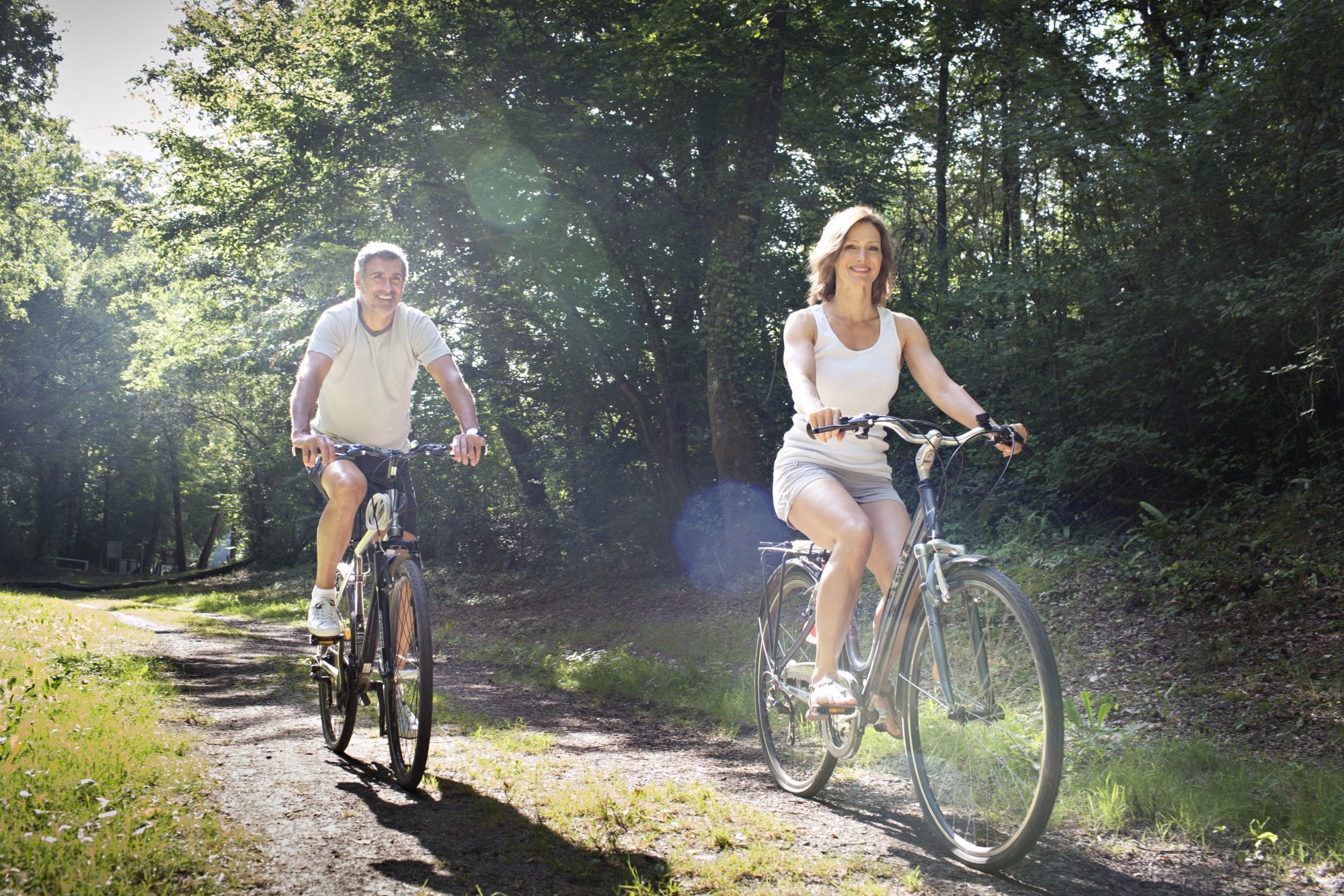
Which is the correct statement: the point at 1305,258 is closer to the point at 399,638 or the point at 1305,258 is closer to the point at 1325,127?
the point at 1325,127

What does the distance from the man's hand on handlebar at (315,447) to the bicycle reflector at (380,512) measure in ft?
1.09

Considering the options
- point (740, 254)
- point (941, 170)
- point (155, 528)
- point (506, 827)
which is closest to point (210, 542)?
point (155, 528)

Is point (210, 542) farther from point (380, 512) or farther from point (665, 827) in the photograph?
point (665, 827)

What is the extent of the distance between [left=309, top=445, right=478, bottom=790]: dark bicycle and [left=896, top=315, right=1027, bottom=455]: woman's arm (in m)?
1.95

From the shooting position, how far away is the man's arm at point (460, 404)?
4.30 metres

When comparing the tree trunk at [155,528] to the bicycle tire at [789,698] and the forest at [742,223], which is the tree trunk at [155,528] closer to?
the forest at [742,223]

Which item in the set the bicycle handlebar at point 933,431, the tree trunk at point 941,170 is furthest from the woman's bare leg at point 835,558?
the tree trunk at point 941,170

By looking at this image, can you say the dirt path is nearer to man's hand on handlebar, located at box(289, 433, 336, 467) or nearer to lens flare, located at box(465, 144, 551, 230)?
man's hand on handlebar, located at box(289, 433, 336, 467)

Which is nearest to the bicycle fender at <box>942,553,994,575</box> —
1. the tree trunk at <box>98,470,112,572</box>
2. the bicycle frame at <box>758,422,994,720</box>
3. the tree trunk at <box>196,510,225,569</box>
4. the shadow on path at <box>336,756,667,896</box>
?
the bicycle frame at <box>758,422,994,720</box>

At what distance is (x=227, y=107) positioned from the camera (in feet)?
51.8

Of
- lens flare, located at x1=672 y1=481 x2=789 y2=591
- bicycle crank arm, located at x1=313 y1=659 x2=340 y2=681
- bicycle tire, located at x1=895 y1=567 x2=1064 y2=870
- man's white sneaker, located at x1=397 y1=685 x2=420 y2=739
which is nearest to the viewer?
bicycle tire, located at x1=895 y1=567 x2=1064 y2=870

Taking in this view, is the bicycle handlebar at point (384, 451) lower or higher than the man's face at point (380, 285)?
lower

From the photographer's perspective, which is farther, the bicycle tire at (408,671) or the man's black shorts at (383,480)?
the man's black shorts at (383,480)

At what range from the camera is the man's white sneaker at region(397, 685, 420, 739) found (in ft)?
13.6
